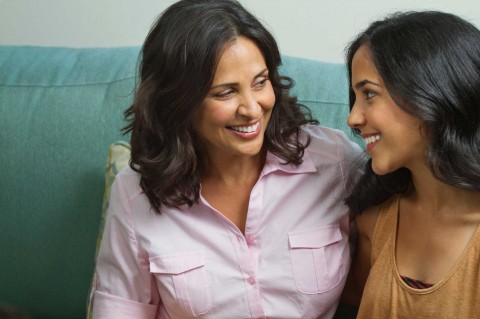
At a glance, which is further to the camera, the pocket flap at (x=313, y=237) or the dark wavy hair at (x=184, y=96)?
the pocket flap at (x=313, y=237)

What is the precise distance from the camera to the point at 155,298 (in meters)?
1.75

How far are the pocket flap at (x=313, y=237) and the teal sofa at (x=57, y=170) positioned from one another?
0.47 m

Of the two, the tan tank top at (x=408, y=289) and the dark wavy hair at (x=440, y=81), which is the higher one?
the dark wavy hair at (x=440, y=81)

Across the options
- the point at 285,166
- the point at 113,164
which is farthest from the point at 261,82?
the point at 113,164

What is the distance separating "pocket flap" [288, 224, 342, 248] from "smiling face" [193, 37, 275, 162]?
212mm

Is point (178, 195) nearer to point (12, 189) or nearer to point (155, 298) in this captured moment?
point (155, 298)

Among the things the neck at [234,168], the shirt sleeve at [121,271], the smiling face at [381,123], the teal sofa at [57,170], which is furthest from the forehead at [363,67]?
the shirt sleeve at [121,271]

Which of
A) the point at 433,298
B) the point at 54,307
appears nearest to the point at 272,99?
the point at 433,298

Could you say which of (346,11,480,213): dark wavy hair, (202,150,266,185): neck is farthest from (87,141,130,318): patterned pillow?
(346,11,480,213): dark wavy hair

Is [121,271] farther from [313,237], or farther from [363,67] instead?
[363,67]

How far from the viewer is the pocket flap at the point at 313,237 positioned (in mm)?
1635

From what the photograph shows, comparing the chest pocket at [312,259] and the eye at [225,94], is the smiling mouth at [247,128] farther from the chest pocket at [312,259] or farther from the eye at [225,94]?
the chest pocket at [312,259]

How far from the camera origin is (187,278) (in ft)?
5.38

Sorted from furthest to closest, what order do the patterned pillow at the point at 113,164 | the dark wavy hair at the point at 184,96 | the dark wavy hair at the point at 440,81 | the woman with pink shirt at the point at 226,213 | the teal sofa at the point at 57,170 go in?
the teal sofa at the point at 57,170 < the patterned pillow at the point at 113,164 < the woman with pink shirt at the point at 226,213 < the dark wavy hair at the point at 184,96 < the dark wavy hair at the point at 440,81
